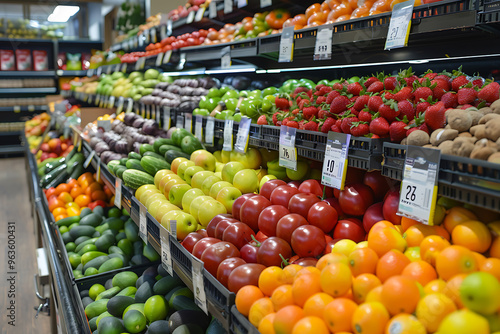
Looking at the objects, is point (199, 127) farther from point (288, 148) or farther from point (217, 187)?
point (288, 148)

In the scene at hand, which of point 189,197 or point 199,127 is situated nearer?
point 189,197

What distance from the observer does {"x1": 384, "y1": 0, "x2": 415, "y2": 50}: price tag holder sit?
4.38 ft

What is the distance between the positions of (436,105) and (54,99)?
8.11 meters

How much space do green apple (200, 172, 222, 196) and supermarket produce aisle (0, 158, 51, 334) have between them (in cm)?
187

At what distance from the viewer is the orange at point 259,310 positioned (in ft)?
3.63

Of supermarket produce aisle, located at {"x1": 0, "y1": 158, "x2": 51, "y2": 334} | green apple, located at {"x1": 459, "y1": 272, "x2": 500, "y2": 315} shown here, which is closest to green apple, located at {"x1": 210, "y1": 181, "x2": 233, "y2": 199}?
green apple, located at {"x1": 459, "y1": 272, "x2": 500, "y2": 315}

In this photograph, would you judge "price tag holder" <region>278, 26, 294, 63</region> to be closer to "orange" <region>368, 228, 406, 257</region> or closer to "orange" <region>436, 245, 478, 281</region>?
"orange" <region>368, 228, 406, 257</region>

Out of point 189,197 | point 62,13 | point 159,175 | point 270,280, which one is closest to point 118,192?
point 159,175

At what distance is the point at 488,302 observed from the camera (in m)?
0.76

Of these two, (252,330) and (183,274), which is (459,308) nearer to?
(252,330)

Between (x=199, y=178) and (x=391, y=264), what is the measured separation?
1319mm

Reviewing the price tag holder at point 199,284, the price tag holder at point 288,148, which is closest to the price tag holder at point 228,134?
the price tag holder at point 288,148

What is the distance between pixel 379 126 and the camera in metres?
1.24

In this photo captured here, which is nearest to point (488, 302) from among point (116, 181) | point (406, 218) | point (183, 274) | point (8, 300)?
point (406, 218)
